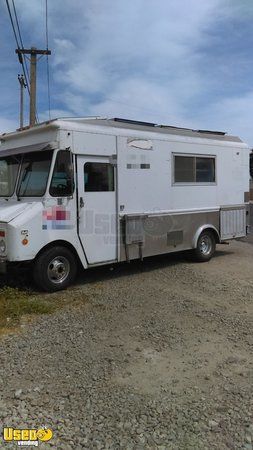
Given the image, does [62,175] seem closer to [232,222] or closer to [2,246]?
[2,246]

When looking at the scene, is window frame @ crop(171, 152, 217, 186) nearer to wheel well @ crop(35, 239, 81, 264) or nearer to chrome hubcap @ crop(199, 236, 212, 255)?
chrome hubcap @ crop(199, 236, 212, 255)

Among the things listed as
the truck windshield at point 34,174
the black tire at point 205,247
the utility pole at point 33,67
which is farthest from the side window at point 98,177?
the utility pole at point 33,67

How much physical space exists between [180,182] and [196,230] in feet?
3.73

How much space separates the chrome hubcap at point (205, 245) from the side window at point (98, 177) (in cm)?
284

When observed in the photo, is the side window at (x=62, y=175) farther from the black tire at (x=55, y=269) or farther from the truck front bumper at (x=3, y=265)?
the truck front bumper at (x=3, y=265)

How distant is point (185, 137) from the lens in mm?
8945

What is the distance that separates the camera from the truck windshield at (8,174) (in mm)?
7448

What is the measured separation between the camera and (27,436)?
3.24 m

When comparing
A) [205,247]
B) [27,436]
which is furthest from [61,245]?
[27,436]

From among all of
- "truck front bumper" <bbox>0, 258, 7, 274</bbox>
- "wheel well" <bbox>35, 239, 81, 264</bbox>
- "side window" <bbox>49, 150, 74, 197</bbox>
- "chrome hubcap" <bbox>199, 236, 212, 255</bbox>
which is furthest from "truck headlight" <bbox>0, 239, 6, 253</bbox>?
"chrome hubcap" <bbox>199, 236, 212, 255</bbox>

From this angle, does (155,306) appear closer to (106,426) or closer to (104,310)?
(104,310)

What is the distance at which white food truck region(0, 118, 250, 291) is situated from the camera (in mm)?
6812

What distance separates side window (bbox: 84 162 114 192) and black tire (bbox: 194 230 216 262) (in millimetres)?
2740

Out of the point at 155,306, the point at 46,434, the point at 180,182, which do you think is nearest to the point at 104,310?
the point at 155,306
